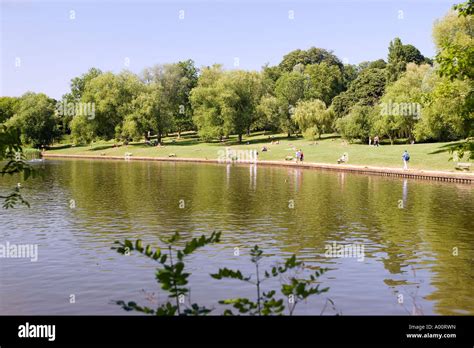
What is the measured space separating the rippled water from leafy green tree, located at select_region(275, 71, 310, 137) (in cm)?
6618

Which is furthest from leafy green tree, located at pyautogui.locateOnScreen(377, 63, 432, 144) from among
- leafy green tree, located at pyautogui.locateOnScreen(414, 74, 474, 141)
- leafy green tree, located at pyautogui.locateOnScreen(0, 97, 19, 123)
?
leafy green tree, located at pyautogui.locateOnScreen(0, 97, 19, 123)

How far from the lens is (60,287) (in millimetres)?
14797

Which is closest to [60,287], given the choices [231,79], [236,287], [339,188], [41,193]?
[236,287]

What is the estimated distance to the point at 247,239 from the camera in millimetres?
21219

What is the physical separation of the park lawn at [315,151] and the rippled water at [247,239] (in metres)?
13.7

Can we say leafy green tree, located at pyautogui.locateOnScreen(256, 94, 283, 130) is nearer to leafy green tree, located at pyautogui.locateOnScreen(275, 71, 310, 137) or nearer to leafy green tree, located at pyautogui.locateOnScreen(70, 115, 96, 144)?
leafy green tree, located at pyautogui.locateOnScreen(275, 71, 310, 137)

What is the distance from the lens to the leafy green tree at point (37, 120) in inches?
4744

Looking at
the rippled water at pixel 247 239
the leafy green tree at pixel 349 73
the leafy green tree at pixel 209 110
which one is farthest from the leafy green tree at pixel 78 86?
the rippled water at pixel 247 239

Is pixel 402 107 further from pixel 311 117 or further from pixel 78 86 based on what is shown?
pixel 78 86

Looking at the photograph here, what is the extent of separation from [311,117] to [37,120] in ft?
209

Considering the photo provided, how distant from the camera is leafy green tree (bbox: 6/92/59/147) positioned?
395 ft

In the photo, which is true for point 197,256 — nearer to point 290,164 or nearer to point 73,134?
point 290,164

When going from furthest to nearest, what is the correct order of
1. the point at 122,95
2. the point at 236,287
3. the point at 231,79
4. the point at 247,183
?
the point at 122,95 < the point at 231,79 < the point at 247,183 < the point at 236,287

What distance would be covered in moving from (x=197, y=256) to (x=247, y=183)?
2723 cm
